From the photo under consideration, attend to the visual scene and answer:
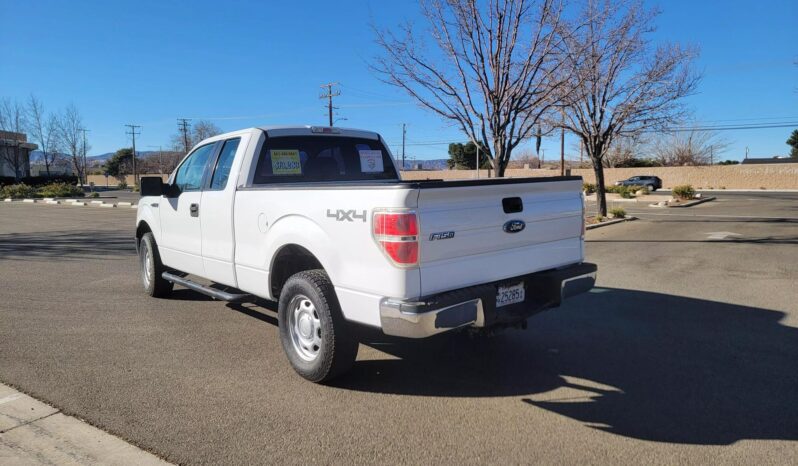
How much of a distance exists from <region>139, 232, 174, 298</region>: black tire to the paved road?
21cm

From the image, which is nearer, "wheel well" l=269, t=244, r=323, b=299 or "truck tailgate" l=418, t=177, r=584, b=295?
"truck tailgate" l=418, t=177, r=584, b=295

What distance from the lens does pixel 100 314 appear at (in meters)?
6.13

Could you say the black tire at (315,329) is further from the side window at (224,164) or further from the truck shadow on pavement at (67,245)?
the truck shadow on pavement at (67,245)

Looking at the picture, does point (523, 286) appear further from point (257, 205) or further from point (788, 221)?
point (788, 221)

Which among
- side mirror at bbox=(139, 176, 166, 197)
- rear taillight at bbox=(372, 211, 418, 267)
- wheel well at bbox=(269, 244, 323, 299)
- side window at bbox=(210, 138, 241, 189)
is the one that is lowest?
wheel well at bbox=(269, 244, 323, 299)

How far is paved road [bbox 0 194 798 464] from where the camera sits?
320 centimetres

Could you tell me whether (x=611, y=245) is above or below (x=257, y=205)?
below

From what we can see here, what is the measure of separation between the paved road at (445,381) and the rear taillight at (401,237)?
108 centimetres

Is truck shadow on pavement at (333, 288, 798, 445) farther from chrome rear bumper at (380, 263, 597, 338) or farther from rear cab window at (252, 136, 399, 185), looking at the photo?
rear cab window at (252, 136, 399, 185)

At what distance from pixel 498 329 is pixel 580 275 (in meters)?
0.99

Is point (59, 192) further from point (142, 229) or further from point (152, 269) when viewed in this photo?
point (152, 269)

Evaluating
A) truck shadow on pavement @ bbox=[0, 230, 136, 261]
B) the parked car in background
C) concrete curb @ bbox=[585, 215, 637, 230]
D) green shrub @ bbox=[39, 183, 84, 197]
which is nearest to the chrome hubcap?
truck shadow on pavement @ bbox=[0, 230, 136, 261]

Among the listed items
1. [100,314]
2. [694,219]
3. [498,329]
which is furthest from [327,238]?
[694,219]

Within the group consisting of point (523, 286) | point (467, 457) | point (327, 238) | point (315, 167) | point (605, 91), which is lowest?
point (467, 457)
